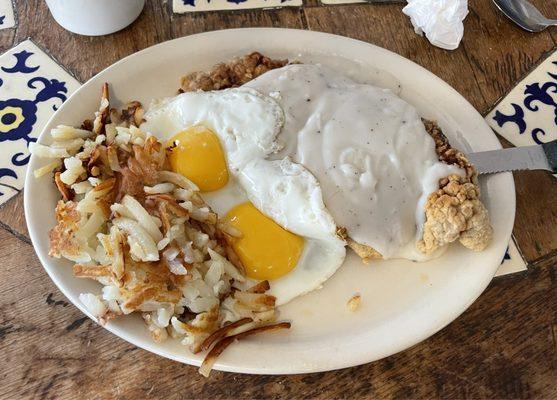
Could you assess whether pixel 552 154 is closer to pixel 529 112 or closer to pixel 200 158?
pixel 529 112

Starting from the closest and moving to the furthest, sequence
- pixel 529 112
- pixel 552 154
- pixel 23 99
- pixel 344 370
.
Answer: pixel 344 370, pixel 552 154, pixel 23 99, pixel 529 112

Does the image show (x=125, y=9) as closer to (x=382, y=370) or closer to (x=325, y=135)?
(x=325, y=135)

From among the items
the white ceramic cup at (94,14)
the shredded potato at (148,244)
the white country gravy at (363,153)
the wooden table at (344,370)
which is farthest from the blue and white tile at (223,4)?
the wooden table at (344,370)

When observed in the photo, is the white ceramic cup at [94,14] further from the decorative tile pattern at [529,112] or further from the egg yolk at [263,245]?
the decorative tile pattern at [529,112]

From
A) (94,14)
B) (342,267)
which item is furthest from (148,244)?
(94,14)

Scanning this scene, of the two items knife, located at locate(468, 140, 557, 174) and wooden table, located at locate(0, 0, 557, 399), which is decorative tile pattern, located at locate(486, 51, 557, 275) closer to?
wooden table, located at locate(0, 0, 557, 399)

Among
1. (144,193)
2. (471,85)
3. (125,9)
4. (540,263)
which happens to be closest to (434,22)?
(471,85)
